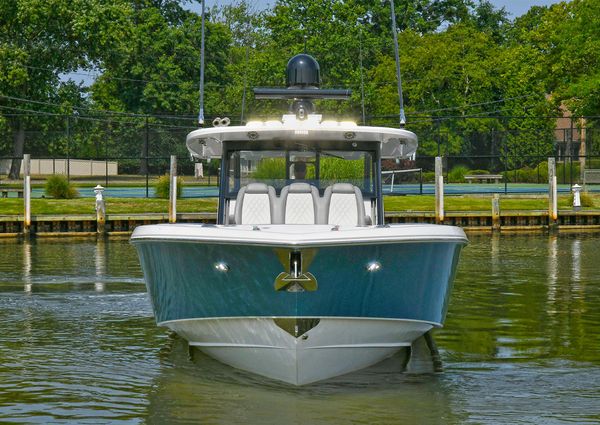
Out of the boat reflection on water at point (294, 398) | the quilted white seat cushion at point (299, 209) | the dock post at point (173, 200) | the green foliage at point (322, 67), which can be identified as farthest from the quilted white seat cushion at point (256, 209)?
the green foliage at point (322, 67)

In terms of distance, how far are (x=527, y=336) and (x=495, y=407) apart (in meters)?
4.91

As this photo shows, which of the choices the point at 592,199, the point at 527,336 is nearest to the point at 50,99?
the point at 592,199

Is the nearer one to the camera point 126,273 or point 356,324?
point 356,324

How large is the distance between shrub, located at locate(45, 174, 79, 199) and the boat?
32613mm

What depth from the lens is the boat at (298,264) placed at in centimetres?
1243

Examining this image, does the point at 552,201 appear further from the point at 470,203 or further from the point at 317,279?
the point at 317,279

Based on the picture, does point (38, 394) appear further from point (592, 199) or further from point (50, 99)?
point (50, 99)

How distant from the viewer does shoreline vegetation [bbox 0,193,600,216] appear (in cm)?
4334

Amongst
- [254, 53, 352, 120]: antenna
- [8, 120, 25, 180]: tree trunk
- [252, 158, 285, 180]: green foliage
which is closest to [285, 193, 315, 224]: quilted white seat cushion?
[252, 158, 285, 180]: green foliage

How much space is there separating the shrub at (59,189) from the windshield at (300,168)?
32.6 m

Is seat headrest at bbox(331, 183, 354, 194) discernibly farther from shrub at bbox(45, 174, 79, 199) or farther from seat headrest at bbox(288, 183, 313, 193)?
shrub at bbox(45, 174, 79, 199)

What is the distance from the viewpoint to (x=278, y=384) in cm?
1340

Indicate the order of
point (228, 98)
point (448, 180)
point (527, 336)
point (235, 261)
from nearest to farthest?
point (235, 261), point (527, 336), point (448, 180), point (228, 98)

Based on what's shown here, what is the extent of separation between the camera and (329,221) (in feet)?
48.4
